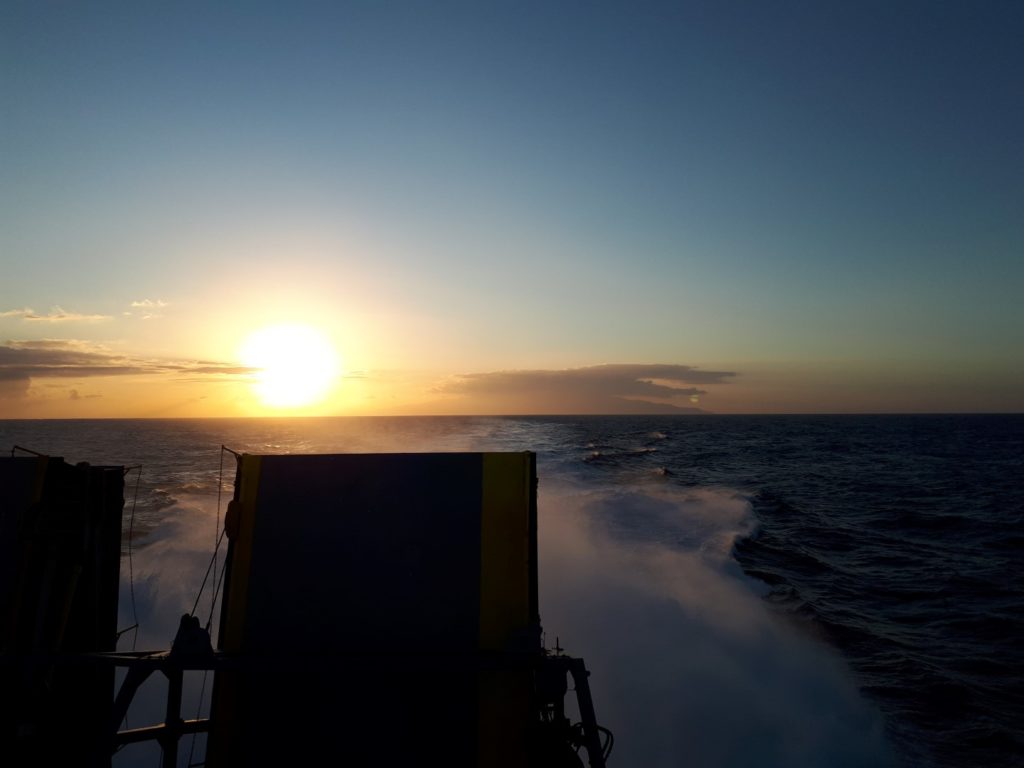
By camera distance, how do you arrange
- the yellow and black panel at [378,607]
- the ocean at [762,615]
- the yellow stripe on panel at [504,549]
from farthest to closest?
the ocean at [762,615], the yellow stripe on panel at [504,549], the yellow and black panel at [378,607]

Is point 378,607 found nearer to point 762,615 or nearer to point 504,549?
point 504,549

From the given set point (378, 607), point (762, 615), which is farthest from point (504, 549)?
point (762, 615)

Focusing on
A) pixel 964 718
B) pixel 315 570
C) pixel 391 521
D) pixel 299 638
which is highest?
pixel 391 521

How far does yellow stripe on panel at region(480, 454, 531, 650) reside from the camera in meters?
4.89

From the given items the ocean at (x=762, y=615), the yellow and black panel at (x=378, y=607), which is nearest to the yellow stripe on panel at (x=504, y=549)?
the yellow and black panel at (x=378, y=607)

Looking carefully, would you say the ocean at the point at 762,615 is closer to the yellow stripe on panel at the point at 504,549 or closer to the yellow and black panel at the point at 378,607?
the yellow and black panel at the point at 378,607

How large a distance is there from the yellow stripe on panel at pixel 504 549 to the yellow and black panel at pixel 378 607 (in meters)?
0.01

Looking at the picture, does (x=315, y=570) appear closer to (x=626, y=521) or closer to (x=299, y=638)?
(x=299, y=638)

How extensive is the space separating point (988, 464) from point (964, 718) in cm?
5887

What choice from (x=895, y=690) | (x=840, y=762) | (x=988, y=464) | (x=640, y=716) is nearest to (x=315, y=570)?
(x=640, y=716)

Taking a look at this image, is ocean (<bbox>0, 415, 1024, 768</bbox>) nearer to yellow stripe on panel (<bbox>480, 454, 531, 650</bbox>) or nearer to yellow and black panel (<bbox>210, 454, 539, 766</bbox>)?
yellow and black panel (<bbox>210, 454, 539, 766</bbox>)

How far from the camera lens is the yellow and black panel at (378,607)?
462cm

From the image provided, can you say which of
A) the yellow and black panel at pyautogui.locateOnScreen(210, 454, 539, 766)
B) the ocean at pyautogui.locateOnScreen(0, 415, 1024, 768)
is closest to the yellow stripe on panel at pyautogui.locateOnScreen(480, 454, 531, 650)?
the yellow and black panel at pyautogui.locateOnScreen(210, 454, 539, 766)

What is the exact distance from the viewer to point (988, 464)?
56906 millimetres
